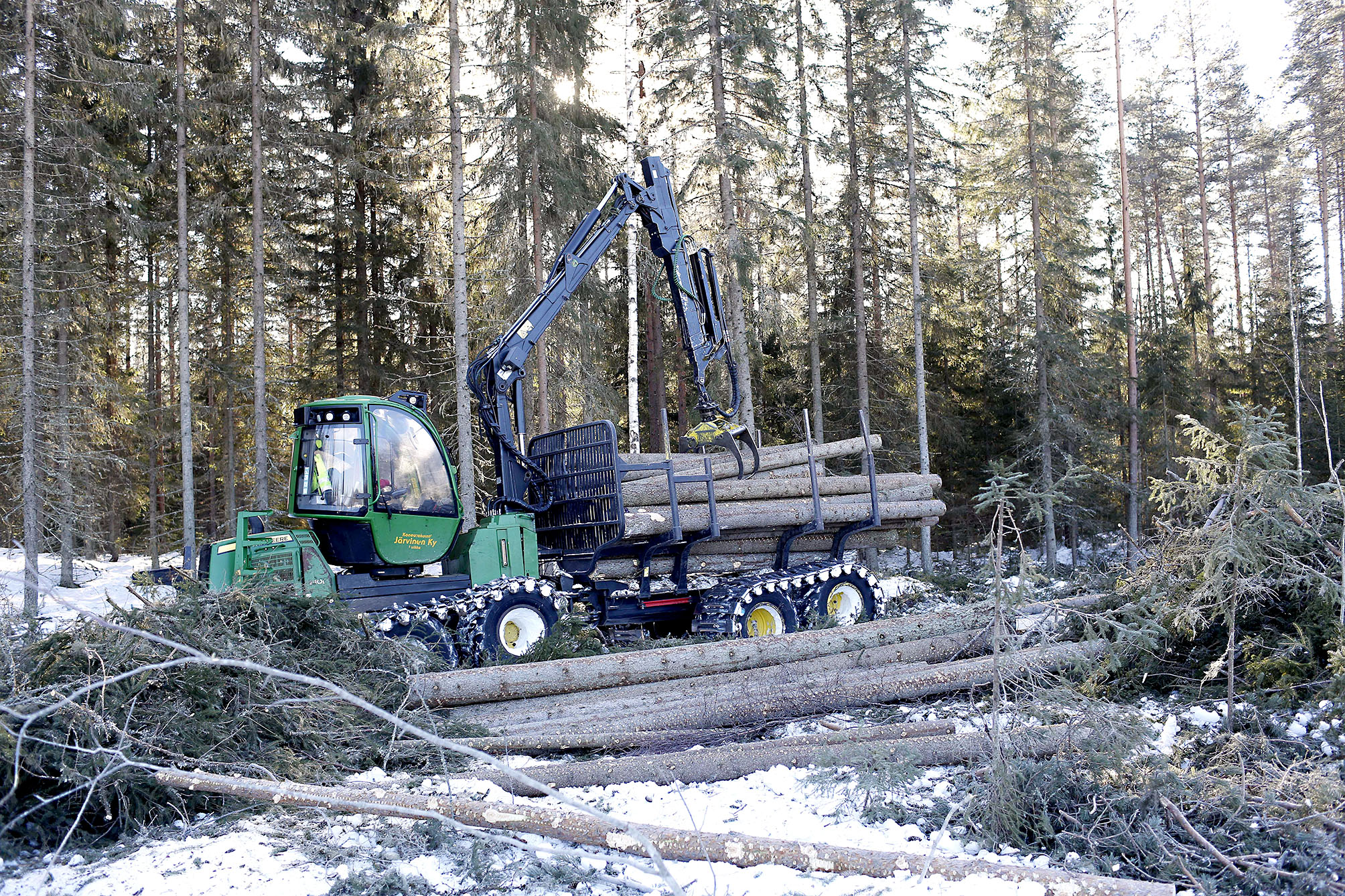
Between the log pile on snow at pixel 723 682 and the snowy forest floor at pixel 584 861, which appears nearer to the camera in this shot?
the snowy forest floor at pixel 584 861

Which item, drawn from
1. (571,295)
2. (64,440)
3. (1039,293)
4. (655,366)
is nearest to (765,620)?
(571,295)

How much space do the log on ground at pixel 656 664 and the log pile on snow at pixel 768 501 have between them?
2.35 meters

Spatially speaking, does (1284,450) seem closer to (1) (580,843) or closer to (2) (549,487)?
(1) (580,843)

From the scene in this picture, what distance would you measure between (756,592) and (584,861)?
6590 mm

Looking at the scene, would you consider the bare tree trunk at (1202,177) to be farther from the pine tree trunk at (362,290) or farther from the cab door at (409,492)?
the cab door at (409,492)

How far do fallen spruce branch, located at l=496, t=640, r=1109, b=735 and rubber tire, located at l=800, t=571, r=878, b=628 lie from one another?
360 centimetres

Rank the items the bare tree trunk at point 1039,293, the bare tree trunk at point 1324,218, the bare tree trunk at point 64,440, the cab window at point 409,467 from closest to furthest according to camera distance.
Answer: the cab window at point 409,467 < the bare tree trunk at point 64,440 < the bare tree trunk at point 1039,293 < the bare tree trunk at point 1324,218

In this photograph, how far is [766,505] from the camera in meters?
11.4

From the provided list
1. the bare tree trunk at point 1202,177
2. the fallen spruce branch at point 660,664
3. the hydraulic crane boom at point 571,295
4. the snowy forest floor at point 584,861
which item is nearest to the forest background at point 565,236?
the bare tree trunk at point 1202,177

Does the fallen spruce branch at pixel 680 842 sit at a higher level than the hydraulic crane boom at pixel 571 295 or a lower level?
lower

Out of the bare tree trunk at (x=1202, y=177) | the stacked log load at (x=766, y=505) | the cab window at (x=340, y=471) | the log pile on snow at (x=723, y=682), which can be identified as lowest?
the log pile on snow at (x=723, y=682)

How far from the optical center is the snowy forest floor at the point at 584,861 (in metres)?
4.04

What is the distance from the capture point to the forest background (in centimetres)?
1795

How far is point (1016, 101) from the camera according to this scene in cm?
2261
